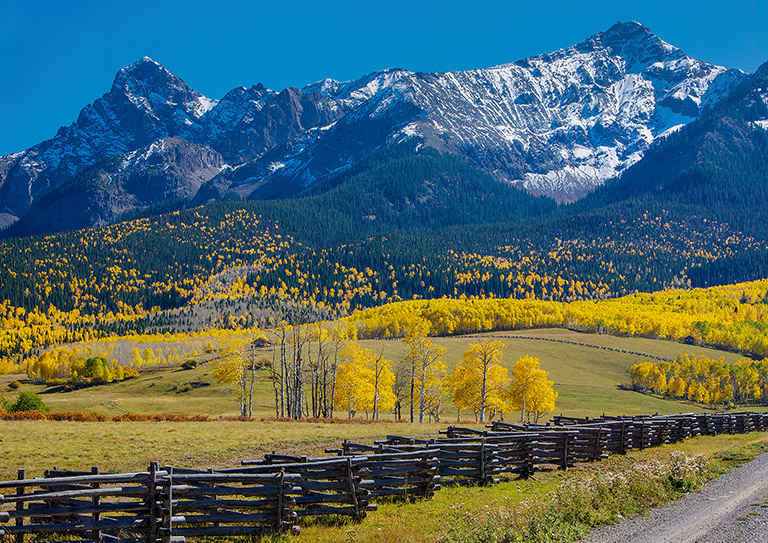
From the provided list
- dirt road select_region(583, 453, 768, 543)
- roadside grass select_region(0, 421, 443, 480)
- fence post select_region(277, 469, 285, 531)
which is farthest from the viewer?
roadside grass select_region(0, 421, 443, 480)

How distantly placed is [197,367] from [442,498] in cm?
12087

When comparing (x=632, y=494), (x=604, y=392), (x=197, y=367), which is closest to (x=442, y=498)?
(x=632, y=494)

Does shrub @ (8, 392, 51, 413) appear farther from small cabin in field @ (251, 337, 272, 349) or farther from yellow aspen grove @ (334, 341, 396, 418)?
small cabin in field @ (251, 337, 272, 349)

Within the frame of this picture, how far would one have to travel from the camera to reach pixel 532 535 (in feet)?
57.0

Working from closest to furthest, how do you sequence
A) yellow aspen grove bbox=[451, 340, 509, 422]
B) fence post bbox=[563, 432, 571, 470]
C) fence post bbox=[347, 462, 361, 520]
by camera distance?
fence post bbox=[347, 462, 361, 520]
fence post bbox=[563, 432, 571, 470]
yellow aspen grove bbox=[451, 340, 509, 422]

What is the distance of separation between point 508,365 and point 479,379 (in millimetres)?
59067

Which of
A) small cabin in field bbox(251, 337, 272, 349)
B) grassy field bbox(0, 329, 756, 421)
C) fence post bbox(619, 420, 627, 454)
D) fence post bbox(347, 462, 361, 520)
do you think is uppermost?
small cabin in field bbox(251, 337, 272, 349)

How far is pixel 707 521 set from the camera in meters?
19.7

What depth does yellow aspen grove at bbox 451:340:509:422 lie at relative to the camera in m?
77.3

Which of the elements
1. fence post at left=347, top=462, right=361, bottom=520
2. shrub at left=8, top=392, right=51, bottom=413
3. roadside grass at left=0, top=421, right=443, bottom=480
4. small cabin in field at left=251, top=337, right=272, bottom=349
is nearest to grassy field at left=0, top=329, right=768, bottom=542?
roadside grass at left=0, top=421, right=443, bottom=480

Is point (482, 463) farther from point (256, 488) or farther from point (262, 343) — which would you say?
point (262, 343)

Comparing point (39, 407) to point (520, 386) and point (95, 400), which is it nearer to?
point (95, 400)

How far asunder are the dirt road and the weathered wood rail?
23.3 ft

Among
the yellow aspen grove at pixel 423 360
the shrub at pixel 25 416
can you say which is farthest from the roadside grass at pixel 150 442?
the yellow aspen grove at pixel 423 360
